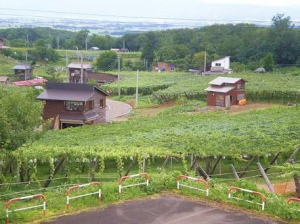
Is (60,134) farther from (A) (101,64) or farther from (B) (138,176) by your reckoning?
(A) (101,64)

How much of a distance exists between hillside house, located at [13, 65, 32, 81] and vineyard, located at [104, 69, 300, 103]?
14.4m

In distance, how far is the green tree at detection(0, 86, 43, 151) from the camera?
17.1 meters

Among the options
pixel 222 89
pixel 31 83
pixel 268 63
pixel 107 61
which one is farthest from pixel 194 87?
pixel 107 61

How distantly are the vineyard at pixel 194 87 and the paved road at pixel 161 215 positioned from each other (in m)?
38.5

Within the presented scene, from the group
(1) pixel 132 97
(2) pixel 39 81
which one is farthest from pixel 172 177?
(2) pixel 39 81

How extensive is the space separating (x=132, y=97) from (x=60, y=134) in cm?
3110

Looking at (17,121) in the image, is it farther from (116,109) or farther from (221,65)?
(221,65)

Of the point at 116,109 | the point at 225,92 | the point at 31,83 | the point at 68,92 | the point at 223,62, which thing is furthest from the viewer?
the point at 223,62

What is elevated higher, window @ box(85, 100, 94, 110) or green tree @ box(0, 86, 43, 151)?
green tree @ box(0, 86, 43, 151)

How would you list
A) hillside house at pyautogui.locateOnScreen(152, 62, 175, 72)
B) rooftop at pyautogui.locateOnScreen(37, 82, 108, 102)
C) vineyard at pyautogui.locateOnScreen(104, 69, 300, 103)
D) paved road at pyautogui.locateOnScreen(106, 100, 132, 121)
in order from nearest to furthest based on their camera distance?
rooftop at pyautogui.locateOnScreen(37, 82, 108, 102), paved road at pyautogui.locateOnScreen(106, 100, 132, 121), vineyard at pyautogui.locateOnScreen(104, 69, 300, 103), hillside house at pyautogui.locateOnScreen(152, 62, 175, 72)

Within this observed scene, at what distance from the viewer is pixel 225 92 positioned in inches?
1895

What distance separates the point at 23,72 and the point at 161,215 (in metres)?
67.8

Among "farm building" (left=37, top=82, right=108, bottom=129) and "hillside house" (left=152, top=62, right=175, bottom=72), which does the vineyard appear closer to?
"hillside house" (left=152, top=62, right=175, bottom=72)

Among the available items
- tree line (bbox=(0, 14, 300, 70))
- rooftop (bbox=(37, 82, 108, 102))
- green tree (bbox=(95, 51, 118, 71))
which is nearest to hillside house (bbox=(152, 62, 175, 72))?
tree line (bbox=(0, 14, 300, 70))
